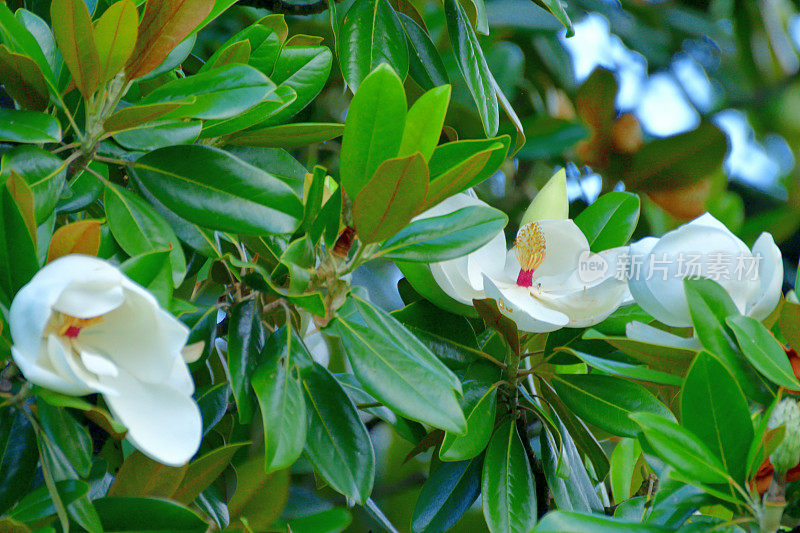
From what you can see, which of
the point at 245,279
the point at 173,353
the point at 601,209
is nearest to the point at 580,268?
the point at 601,209

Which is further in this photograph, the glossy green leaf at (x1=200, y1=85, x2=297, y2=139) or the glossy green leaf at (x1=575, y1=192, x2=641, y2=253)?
the glossy green leaf at (x1=575, y1=192, x2=641, y2=253)

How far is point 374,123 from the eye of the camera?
26.5 inches

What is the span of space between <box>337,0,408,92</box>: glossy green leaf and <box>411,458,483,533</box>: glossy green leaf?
430mm

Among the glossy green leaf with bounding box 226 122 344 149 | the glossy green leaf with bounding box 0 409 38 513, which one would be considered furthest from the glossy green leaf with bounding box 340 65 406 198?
the glossy green leaf with bounding box 0 409 38 513

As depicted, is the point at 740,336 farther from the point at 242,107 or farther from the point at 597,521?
Result: the point at 242,107

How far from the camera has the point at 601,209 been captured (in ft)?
3.10

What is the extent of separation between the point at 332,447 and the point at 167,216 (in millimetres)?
258

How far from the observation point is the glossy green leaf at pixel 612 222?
3.05 feet

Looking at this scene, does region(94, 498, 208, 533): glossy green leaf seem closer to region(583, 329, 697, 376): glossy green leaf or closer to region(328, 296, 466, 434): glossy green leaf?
region(328, 296, 466, 434): glossy green leaf

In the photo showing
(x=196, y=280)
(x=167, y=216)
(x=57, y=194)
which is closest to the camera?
(x=57, y=194)

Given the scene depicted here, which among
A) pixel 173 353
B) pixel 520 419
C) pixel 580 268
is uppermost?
pixel 173 353

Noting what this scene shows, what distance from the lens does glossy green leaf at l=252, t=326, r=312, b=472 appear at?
60cm

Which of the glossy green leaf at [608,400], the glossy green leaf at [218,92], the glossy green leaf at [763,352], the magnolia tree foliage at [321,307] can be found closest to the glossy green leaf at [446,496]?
the magnolia tree foliage at [321,307]

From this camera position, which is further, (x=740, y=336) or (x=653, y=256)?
(x=653, y=256)
